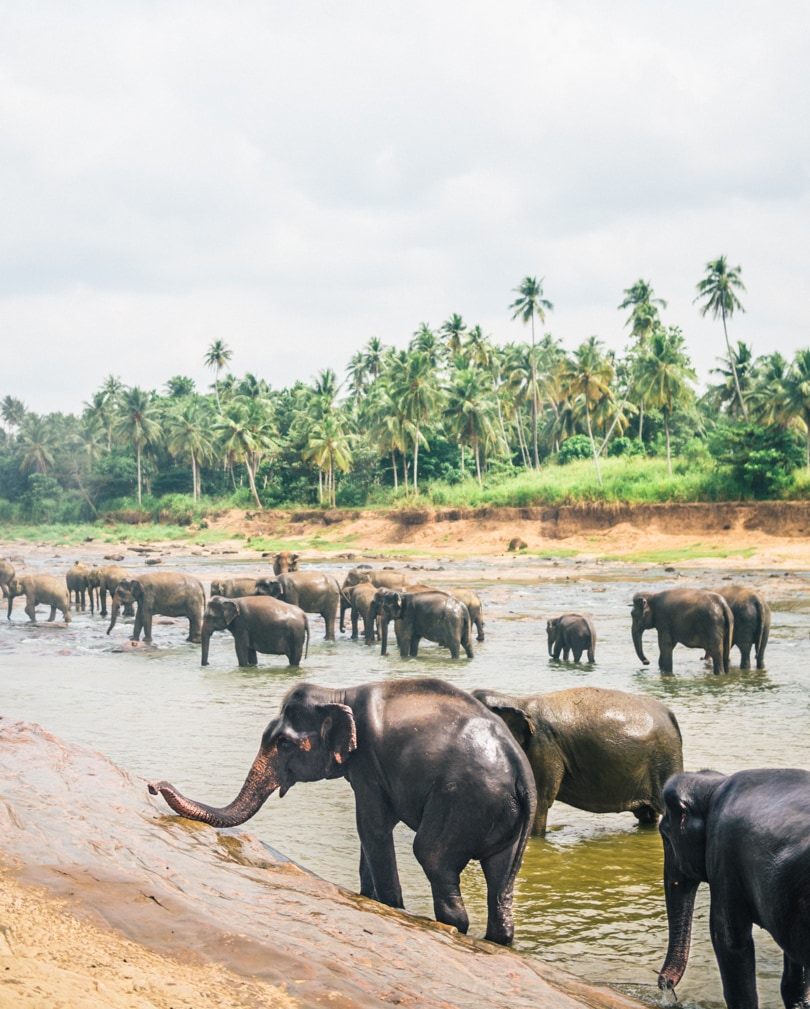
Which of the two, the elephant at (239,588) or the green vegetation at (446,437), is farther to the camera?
the green vegetation at (446,437)

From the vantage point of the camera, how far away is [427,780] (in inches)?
219

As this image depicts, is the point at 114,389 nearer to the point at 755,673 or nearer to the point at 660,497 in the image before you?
the point at 660,497

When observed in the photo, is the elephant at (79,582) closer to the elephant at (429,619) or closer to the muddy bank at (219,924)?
the elephant at (429,619)

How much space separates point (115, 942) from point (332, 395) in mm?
70242

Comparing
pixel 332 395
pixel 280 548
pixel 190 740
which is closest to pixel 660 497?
pixel 280 548

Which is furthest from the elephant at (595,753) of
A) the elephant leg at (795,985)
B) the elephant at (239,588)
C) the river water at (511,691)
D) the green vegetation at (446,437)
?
the green vegetation at (446,437)

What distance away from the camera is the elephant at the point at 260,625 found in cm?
1620

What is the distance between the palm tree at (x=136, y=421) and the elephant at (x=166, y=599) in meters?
58.8

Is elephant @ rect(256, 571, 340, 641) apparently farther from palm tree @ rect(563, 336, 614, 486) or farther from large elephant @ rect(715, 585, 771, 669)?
palm tree @ rect(563, 336, 614, 486)

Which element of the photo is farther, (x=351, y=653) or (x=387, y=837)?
(x=351, y=653)

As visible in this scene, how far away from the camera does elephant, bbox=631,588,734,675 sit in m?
14.9

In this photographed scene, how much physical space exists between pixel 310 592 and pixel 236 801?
14661mm

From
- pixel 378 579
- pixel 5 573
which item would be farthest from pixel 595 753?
pixel 5 573

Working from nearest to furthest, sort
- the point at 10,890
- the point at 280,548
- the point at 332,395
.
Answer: the point at 10,890
the point at 280,548
the point at 332,395
